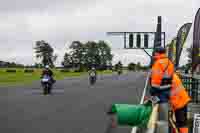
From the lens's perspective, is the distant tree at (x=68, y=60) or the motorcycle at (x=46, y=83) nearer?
the motorcycle at (x=46, y=83)

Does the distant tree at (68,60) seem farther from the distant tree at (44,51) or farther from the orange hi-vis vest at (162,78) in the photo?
the orange hi-vis vest at (162,78)

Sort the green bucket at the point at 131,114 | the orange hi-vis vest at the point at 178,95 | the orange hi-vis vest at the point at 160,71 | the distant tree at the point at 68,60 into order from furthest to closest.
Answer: the distant tree at the point at 68,60
the orange hi-vis vest at the point at 178,95
the orange hi-vis vest at the point at 160,71
the green bucket at the point at 131,114

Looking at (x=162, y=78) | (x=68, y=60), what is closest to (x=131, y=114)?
(x=162, y=78)

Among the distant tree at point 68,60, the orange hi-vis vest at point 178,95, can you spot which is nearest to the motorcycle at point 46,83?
the orange hi-vis vest at point 178,95

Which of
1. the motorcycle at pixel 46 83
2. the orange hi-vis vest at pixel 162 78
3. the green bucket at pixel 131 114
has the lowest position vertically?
the motorcycle at pixel 46 83

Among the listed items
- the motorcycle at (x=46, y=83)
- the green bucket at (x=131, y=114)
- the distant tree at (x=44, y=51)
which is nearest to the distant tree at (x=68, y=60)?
the distant tree at (x=44, y=51)

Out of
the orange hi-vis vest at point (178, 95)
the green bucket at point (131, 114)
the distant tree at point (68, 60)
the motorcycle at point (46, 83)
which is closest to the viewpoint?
the green bucket at point (131, 114)

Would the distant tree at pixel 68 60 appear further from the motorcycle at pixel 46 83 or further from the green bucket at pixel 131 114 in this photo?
the green bucket at pixel 131 114

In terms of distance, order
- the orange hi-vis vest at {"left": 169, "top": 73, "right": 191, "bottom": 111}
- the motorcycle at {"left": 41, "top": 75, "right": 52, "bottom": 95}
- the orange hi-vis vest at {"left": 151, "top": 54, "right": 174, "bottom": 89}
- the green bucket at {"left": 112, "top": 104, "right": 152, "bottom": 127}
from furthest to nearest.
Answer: the motorcycle at {"left": 41, "top": 75, "right": 52, "bottom": 95}
the orange hi-vis vest at {"left": 169, "top": 73, "right": 191, "bottom": 111}
the orange hi-vis vest at {"left": 151, "top": 54, "right": 174, "bottom": 89}
the green bucket at {"left": 112, "top": 104, "right": 152, "bottom": 127}

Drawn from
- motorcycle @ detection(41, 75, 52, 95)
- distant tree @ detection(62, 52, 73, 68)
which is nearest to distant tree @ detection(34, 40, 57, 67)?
distant tree @ detection(62, 52, 73, 68)

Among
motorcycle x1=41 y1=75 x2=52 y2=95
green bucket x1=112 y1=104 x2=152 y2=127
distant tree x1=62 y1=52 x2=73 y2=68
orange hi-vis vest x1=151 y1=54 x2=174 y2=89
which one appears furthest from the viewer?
distant tree x1=62 y1=52 x2=73 y2=68

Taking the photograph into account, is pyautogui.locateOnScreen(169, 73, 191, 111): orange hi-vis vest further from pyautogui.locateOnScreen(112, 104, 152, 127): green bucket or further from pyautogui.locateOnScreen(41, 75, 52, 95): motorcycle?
pyautogui.locateOnScreen(41, 75, 52, 95): motorcycle

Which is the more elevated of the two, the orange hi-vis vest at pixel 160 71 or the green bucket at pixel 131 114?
the orange hi-vis vest at pixel 160 71

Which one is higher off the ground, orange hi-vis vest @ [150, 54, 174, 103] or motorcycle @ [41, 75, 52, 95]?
orange hi-vis vest @ [150, 54, 174, 103]
